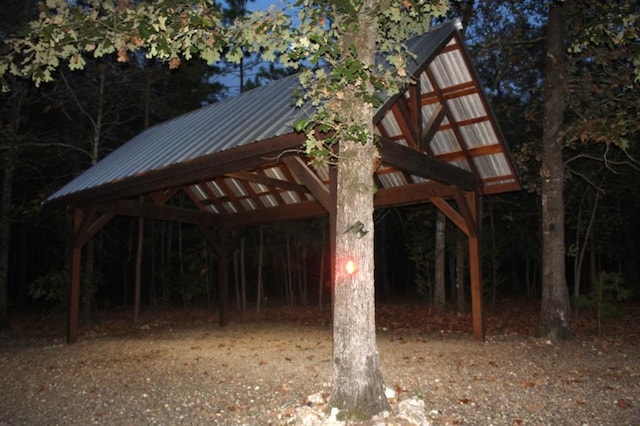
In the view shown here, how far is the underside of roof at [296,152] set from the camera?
22.2 feet

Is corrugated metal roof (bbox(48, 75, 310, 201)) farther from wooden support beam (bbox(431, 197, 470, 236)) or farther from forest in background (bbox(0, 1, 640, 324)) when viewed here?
wooden support beam (bbox(431, 197, 470, 236))

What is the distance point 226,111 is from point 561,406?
8.07m

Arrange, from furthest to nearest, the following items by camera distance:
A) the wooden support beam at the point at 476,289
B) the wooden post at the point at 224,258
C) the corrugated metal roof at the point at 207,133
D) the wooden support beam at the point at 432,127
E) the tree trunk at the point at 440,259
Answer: the tree trunk at the point at 440,259
the wooden post at the point at 224,258
the wooden support beam at the point at 476,289
the wooden support beam at the point at 432,127
the corrugated metal roof at the point at 207,133

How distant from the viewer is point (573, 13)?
30.7ft

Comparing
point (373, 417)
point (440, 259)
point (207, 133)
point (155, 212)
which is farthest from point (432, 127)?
point (440, 259)

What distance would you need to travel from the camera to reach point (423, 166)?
754cm

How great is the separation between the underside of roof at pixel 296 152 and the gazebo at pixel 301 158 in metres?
0.02

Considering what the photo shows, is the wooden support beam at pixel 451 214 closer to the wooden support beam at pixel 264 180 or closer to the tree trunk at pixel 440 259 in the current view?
the wooden support beam at pixel 264 180

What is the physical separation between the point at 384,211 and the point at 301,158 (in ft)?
38.2

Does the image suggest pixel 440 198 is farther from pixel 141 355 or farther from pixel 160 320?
pixel 160 320

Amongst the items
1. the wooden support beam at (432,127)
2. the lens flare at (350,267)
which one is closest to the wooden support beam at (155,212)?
the wooden support beam at (432,127)

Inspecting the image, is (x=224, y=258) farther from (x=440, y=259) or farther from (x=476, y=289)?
(x=476, y=289)

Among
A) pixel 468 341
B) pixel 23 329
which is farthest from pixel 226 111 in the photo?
pixel 23 329

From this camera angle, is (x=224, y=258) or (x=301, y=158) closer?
(x=301, y=158)
